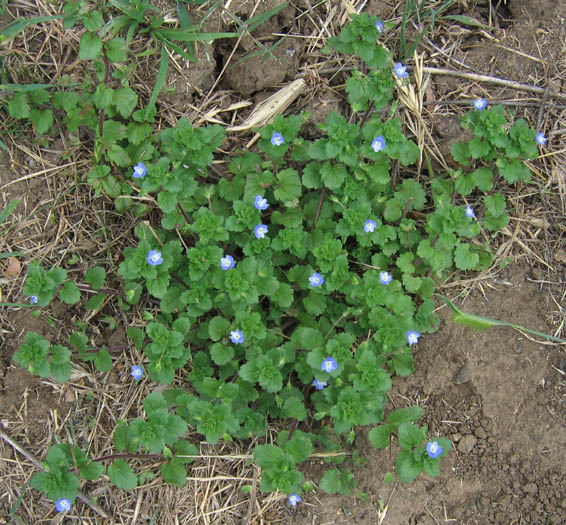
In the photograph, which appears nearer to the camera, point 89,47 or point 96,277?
point 89,47

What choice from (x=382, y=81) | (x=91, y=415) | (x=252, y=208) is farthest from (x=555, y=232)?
(x=91, y=415)

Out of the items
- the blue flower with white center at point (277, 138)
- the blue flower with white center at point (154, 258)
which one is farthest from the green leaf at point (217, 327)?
the blue flower with white center at point (277, 138)

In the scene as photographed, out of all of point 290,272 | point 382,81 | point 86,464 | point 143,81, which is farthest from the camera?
point 143,81

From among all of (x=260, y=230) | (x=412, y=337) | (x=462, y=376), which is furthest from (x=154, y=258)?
(x=462, y=376)

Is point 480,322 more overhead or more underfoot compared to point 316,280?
more underfoot

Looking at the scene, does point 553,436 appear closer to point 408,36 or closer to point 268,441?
point 268,441

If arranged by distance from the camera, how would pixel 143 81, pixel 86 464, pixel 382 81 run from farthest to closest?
pixel 143 81 < pixel 382 81 < pixel 86 464

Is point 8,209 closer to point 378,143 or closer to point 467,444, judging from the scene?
point 378,143
